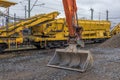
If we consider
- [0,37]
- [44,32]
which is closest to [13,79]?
[0,37]

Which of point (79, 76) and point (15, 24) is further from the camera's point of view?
point (15, 24)

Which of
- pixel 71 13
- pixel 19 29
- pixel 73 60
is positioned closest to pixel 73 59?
pixel 73 60

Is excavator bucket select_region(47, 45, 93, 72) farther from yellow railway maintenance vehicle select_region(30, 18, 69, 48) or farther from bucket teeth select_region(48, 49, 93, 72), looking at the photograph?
yellow railway maintenance vehicle select_region(30, 18, 69, 48)

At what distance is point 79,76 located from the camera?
971cm

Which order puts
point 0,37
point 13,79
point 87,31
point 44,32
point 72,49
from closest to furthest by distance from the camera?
point 13,79
point 72,49
point 0,37
point 44,32
point 87,31

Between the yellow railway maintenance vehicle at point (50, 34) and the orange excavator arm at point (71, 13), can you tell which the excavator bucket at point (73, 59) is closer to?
the orange excavator arm at point (71, 13)

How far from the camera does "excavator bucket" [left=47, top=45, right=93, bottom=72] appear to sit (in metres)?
10.8

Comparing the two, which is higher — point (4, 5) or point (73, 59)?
point (4, 5)

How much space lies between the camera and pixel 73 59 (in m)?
11.6

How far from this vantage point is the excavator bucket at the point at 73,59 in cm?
1080

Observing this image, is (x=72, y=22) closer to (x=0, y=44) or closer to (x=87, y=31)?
(x=0, y=44)

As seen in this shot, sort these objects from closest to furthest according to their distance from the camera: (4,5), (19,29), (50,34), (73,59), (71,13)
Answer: (73,59) → (71,13) → (4,5) → (19,29) → (50,34)

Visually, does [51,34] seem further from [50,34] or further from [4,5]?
[4,5]

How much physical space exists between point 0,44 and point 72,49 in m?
8.73
